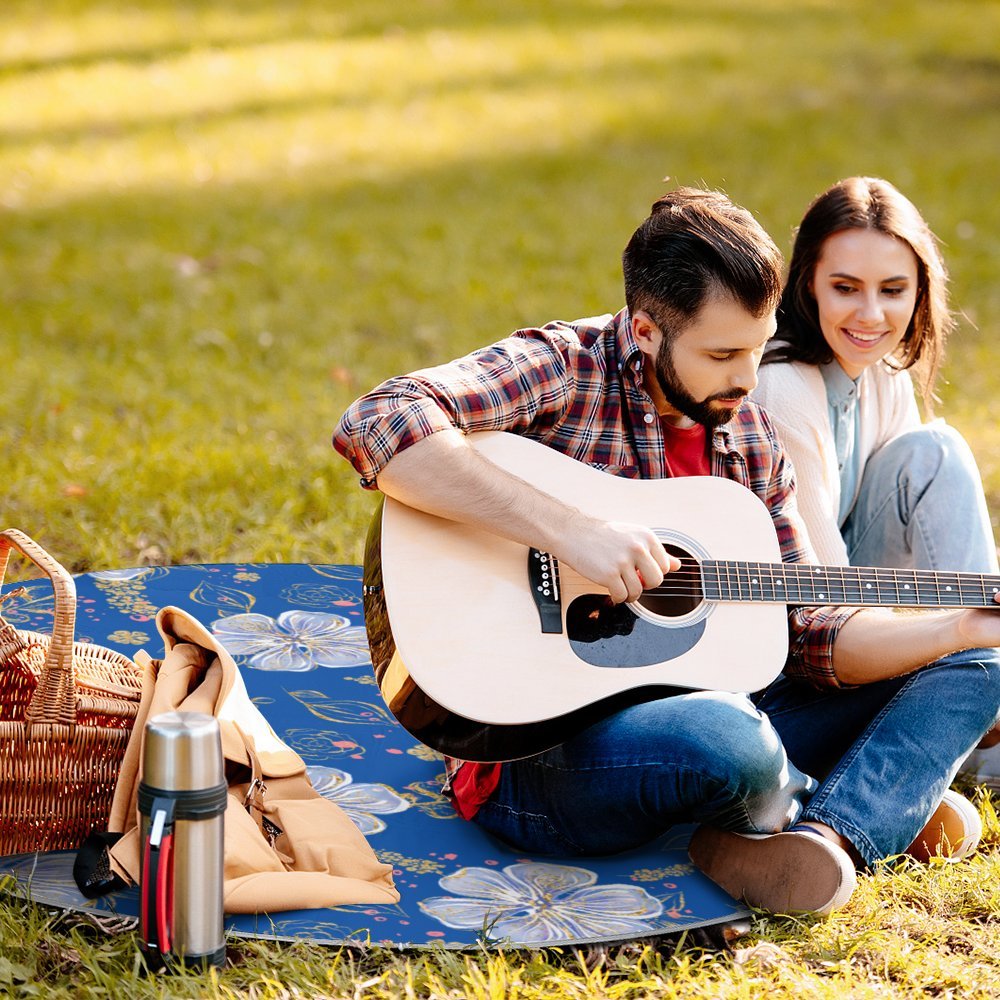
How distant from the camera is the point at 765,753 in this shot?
2699mm

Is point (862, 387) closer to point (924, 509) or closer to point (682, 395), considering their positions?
point (924, 509)

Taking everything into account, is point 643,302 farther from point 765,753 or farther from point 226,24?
point 226,24

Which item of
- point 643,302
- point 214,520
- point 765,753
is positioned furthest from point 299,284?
point 765,753

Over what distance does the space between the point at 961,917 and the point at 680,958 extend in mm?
→ 620

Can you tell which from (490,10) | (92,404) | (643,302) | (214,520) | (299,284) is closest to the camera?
(643,302)

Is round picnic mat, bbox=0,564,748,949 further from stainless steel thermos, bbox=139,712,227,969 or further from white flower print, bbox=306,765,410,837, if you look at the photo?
stainless steel thermos, bbox=139,712,227,969

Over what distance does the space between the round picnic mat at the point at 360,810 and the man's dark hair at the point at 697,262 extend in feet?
3.64

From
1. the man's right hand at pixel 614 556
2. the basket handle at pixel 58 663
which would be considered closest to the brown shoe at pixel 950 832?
the man's right hand at pixel 614 556

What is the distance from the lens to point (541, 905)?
Answer: 2.71 meters


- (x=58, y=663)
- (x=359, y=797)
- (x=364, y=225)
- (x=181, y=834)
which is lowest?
(x=359, y=797)

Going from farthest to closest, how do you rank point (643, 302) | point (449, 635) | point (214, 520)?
point (214, 520), point (643, 302), point (449, 635)

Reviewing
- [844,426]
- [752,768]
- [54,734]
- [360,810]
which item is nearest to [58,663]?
[54,734]

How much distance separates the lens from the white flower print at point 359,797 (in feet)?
9.75

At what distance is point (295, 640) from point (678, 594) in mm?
1322
